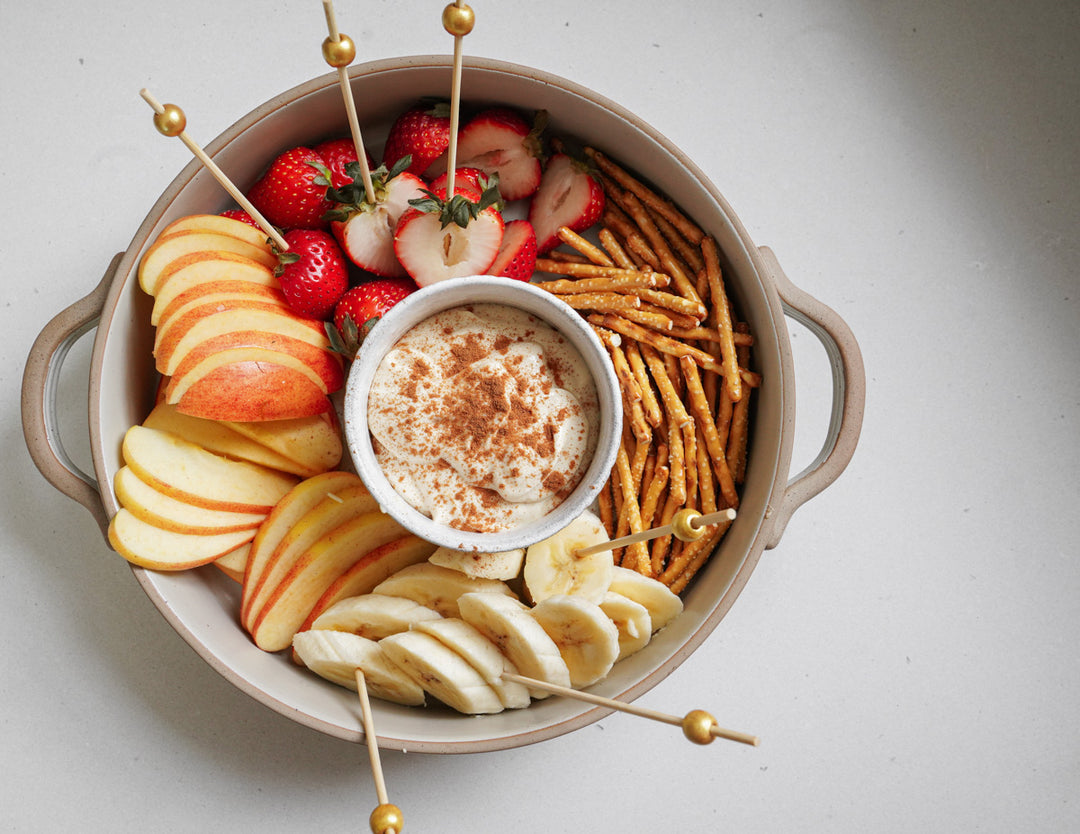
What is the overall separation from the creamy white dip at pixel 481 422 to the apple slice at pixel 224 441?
0.21 metres

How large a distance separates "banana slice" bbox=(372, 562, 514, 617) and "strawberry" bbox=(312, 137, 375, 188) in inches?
→ 26.5

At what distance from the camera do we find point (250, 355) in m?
1.29

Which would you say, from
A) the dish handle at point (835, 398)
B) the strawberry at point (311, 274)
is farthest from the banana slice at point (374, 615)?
the dish handle at point (835, 398)

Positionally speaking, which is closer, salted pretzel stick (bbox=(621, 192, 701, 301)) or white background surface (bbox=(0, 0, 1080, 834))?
salted pretzel stick (bbox=(621, 192, 701, 301))

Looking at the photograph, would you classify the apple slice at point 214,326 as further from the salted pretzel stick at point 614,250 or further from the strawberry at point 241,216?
the salted pretzel stick at point 614,250

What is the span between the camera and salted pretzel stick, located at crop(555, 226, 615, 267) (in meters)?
1.46

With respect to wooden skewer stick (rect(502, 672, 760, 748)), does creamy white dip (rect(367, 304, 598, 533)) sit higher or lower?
higher

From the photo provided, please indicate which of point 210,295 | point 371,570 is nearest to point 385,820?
point 371,570

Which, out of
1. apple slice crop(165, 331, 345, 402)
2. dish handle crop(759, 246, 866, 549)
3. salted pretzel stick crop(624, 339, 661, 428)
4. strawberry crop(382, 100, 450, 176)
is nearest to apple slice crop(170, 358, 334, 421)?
apple slice crop(165, 331, 345, 402)

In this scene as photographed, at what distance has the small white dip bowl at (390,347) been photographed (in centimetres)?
124

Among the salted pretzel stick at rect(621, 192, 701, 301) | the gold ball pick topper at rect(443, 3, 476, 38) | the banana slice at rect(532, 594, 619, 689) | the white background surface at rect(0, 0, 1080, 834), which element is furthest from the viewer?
the white background surface at rect(0, 0, 1080, 834)

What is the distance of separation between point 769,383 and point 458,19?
76 centimetres

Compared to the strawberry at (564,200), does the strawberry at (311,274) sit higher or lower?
lower

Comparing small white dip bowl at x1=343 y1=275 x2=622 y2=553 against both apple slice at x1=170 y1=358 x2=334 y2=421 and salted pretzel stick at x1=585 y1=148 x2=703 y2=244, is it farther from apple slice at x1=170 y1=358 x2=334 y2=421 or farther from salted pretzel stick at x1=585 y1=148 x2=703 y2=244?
salted pretzel stick at x1=585 y1=148 x2=703 y2=244
